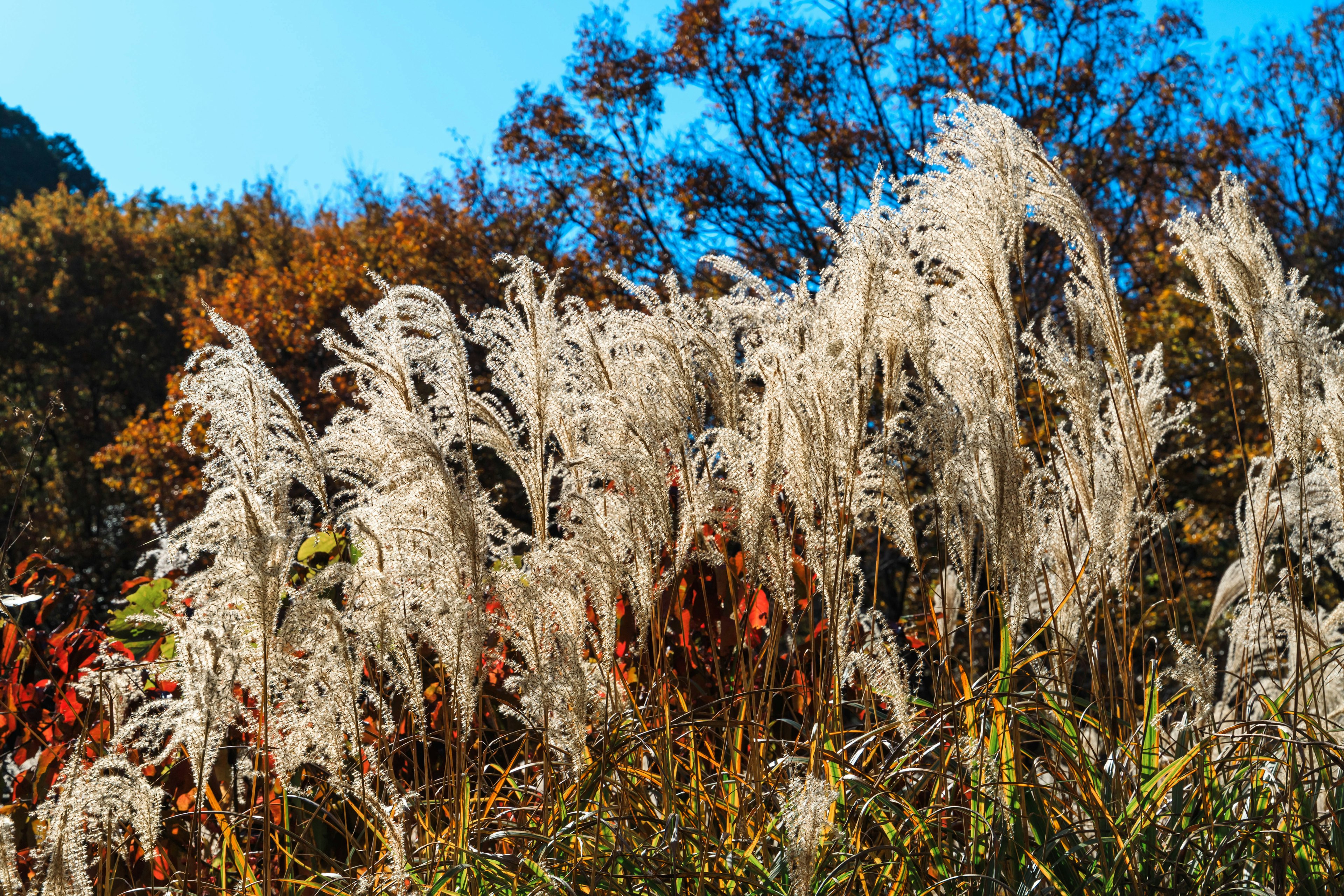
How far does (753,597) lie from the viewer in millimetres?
2270

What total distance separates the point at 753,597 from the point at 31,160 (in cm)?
2866

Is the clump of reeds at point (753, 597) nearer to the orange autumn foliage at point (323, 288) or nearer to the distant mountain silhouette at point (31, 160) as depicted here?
the orange autumn foliage at point (323, 288)

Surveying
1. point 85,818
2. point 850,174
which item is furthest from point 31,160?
point 85,818

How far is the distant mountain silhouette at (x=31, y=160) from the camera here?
23.5 metres

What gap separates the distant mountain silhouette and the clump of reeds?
26299mm

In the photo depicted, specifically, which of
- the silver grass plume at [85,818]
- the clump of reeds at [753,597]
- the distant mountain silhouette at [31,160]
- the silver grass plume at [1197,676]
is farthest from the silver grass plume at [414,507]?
the distant mountain silhouette at [31,160]

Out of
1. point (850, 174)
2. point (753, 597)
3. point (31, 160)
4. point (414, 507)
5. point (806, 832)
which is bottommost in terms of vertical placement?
point (806, 832)

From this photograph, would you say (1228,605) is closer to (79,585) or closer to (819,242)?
(819,242)

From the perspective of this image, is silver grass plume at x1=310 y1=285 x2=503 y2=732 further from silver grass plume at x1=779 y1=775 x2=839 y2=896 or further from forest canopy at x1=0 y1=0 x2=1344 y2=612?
forest canopy at x1=0 y1=0 x2=1344 y2=612

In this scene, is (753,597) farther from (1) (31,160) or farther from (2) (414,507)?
(1) (31,160)

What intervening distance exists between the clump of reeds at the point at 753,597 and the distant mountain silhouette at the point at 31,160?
26.3 m

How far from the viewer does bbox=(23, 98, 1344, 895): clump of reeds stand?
1540mm

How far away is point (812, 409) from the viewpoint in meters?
1.63

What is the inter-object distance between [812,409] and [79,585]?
14.3 metres
